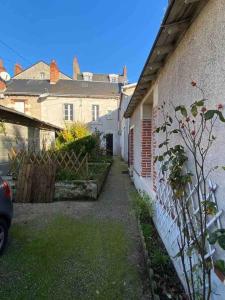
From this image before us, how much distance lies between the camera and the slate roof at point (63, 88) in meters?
23.5

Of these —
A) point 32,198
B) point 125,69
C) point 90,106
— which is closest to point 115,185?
point 32,198

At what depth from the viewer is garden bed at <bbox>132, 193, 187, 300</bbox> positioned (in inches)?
105

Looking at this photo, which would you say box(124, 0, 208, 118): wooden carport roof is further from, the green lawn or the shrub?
the shrub

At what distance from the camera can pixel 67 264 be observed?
3.42 meters

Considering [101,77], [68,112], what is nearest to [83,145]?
[68,112]

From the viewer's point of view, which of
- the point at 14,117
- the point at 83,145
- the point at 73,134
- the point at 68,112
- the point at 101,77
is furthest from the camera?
the point at 101,77

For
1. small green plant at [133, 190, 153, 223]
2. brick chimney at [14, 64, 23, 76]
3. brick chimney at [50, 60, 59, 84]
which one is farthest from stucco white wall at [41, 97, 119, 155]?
small green plant at [133, 190, 153, 223]

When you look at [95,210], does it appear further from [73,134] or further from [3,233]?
[73,134]

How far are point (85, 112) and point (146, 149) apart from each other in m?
17.1

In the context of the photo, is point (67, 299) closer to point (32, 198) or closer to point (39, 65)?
point (32, 198)

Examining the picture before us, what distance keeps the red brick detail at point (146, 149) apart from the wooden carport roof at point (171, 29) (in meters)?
2.49

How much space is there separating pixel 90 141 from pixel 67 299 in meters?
10.3

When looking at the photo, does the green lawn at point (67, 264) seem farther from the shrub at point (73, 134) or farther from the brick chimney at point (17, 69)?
the brick chimney at point (17, 69)

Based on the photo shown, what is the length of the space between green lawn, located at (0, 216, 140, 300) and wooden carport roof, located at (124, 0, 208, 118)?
3205mm
